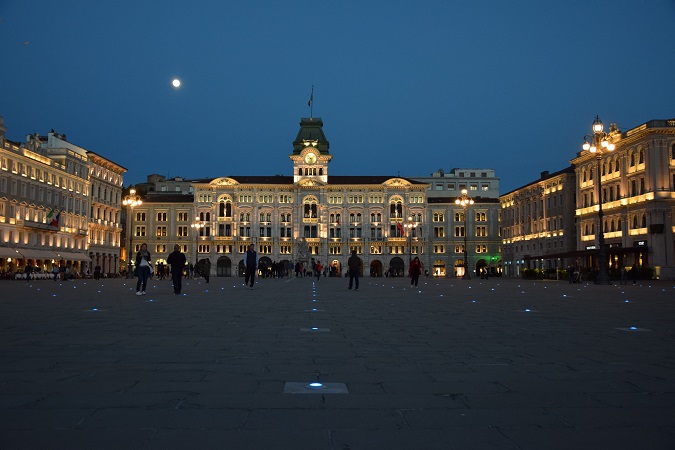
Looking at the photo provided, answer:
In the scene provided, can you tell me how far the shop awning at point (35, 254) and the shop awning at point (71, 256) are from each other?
135 cm

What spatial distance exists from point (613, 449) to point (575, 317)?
35.7 ft

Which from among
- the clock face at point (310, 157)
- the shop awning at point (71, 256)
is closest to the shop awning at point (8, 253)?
the shop awning at point (71, 256)

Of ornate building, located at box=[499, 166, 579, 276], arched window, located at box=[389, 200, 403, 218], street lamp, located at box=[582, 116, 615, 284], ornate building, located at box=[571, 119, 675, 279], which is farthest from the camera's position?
arched window, located at box=[389, 200, 403, 218]

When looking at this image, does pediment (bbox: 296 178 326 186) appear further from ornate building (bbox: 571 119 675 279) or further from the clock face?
ornate building (bbox: 571 119 675 279)

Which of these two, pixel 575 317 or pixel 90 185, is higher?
pixel 90 185

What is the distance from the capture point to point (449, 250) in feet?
372

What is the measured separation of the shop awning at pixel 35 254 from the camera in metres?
67.1

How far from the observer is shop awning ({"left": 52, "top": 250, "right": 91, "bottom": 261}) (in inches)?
2981

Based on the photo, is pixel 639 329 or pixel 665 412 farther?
pixel 639 329

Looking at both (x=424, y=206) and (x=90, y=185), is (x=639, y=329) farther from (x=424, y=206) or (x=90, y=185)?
(x=424, y=206)

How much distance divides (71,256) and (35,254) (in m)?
9.52

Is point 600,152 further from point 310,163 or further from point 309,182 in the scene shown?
point 310,163

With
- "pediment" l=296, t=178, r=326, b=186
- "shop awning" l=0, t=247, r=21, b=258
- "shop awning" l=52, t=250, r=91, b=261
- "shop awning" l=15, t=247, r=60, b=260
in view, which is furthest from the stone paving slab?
"pediment" l=296, t=178, r=326, b=186

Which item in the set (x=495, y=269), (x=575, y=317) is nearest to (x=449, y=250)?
(x=495, y=269)
